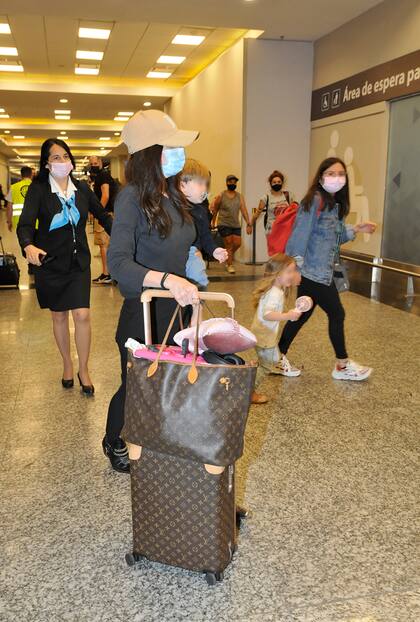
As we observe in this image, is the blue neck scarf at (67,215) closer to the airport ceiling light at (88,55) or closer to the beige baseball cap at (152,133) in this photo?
the beige baseball cap at (152,133)

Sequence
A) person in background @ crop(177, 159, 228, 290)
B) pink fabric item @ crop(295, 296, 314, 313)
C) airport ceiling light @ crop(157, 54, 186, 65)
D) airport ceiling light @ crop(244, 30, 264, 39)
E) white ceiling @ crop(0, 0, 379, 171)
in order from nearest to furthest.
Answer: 1. person in background @ crop(177, 159, 228, 290)
2. pink fabric item @ crop(295, 296, 314, 313)
3. white ceiling @ crop(0, 0, 379, 171)
4. airport ceiling light @ crop(244, 30, 264, 39)
5. airport ceiling light @ crop(157, 54, 186, 65)

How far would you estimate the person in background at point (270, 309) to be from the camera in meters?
3.61

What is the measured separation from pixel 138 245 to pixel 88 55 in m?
11.9

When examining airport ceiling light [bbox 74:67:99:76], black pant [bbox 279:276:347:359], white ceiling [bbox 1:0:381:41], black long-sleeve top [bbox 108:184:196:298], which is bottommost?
black pant [bbox 279:276:347:359]

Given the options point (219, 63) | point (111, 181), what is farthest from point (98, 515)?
point (219, 63)

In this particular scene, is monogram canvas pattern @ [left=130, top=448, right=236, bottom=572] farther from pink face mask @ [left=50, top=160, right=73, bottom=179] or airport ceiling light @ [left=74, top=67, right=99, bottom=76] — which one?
airport ceiling light @ [left=74, top=67, right=99, bottom=76]

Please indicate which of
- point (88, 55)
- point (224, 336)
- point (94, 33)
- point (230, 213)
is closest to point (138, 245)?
point (224, 336)

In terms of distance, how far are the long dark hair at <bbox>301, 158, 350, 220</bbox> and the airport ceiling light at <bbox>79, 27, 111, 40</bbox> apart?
8.17 m

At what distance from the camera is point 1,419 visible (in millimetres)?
3486

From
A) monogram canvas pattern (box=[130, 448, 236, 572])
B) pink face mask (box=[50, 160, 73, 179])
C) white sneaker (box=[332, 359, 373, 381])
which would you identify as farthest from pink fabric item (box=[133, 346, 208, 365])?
white sneaker (box=[332, 359, 373, 381])

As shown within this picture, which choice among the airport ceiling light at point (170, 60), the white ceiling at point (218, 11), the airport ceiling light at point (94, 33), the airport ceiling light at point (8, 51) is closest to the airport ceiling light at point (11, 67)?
the airport ceiling light at point (8, 51)

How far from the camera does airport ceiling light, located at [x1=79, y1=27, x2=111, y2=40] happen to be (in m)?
10.6

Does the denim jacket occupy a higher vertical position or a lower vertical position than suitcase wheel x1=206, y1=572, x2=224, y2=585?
higher

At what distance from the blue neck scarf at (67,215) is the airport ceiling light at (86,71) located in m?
11.6
